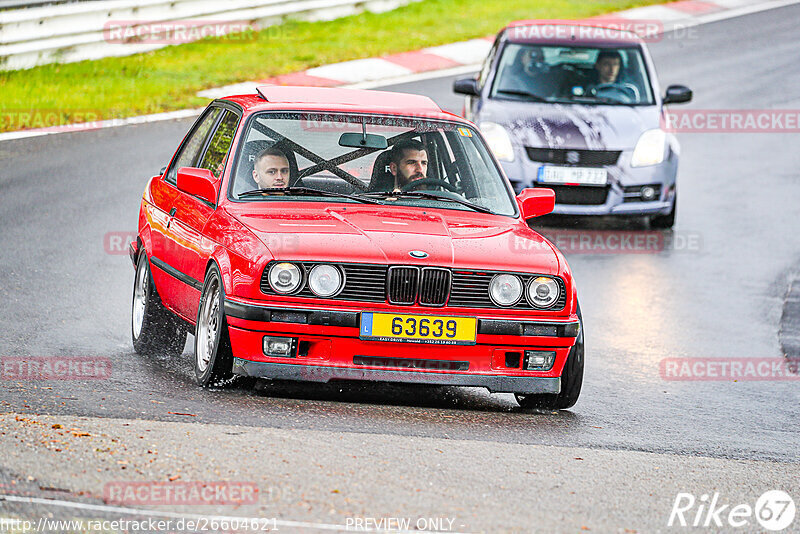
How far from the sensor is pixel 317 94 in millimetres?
8492

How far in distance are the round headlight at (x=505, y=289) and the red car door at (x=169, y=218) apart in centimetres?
182

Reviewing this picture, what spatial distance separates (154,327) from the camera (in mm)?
8555

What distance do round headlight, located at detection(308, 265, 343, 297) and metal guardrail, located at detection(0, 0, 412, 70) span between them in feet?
43.5

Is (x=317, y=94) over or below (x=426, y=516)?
over

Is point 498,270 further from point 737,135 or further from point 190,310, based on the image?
point 737,135

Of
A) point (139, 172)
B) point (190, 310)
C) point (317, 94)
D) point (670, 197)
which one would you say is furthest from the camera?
point (139, 172)

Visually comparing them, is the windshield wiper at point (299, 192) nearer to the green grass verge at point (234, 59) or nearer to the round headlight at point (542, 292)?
the round headlight at point (542, 292)

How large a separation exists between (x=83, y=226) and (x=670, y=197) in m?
5.74

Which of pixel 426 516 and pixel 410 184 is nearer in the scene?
pixel 426 516

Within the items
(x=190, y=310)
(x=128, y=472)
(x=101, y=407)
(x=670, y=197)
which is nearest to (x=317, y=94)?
(x=190, y=310)

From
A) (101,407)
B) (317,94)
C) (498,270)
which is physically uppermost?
(317,94)
